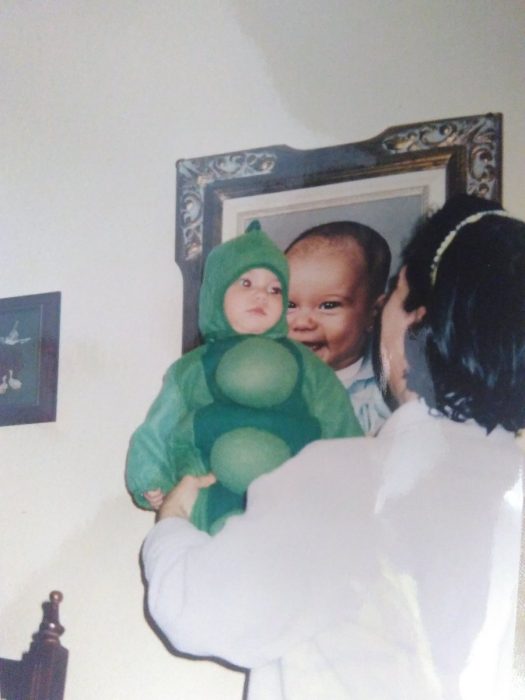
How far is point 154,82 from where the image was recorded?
140 cm

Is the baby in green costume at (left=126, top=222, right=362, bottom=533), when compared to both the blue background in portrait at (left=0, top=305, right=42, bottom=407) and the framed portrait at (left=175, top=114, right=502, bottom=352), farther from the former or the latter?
the blue background in portrait at (left=0, top=305, right=42, bottom=407)

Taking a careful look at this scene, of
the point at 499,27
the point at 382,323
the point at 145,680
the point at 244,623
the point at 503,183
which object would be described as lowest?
the point at 145,680

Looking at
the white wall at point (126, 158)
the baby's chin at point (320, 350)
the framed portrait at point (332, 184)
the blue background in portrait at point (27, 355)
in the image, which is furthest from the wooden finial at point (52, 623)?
the baby's chin at point (320, 350)

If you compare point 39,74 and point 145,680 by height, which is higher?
point 39,74

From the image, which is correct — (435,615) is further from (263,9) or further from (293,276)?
(263,9)

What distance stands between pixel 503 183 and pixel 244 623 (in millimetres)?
652

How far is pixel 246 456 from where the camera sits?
104 cm

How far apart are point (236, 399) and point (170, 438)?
0.42ft

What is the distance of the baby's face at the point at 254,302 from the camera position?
44.7 inches

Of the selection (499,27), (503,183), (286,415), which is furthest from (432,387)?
(499,27)

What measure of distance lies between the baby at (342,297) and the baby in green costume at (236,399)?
1.0 inches

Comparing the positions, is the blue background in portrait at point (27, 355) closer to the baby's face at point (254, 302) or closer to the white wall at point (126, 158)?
the white wall at point (126, 158)

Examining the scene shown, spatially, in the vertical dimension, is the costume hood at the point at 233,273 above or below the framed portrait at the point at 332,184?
below

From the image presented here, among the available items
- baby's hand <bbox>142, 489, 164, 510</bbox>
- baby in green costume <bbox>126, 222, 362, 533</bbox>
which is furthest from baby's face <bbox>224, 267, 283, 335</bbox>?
baby's hand <bbox>142, 489, 164, 510</bbox>
